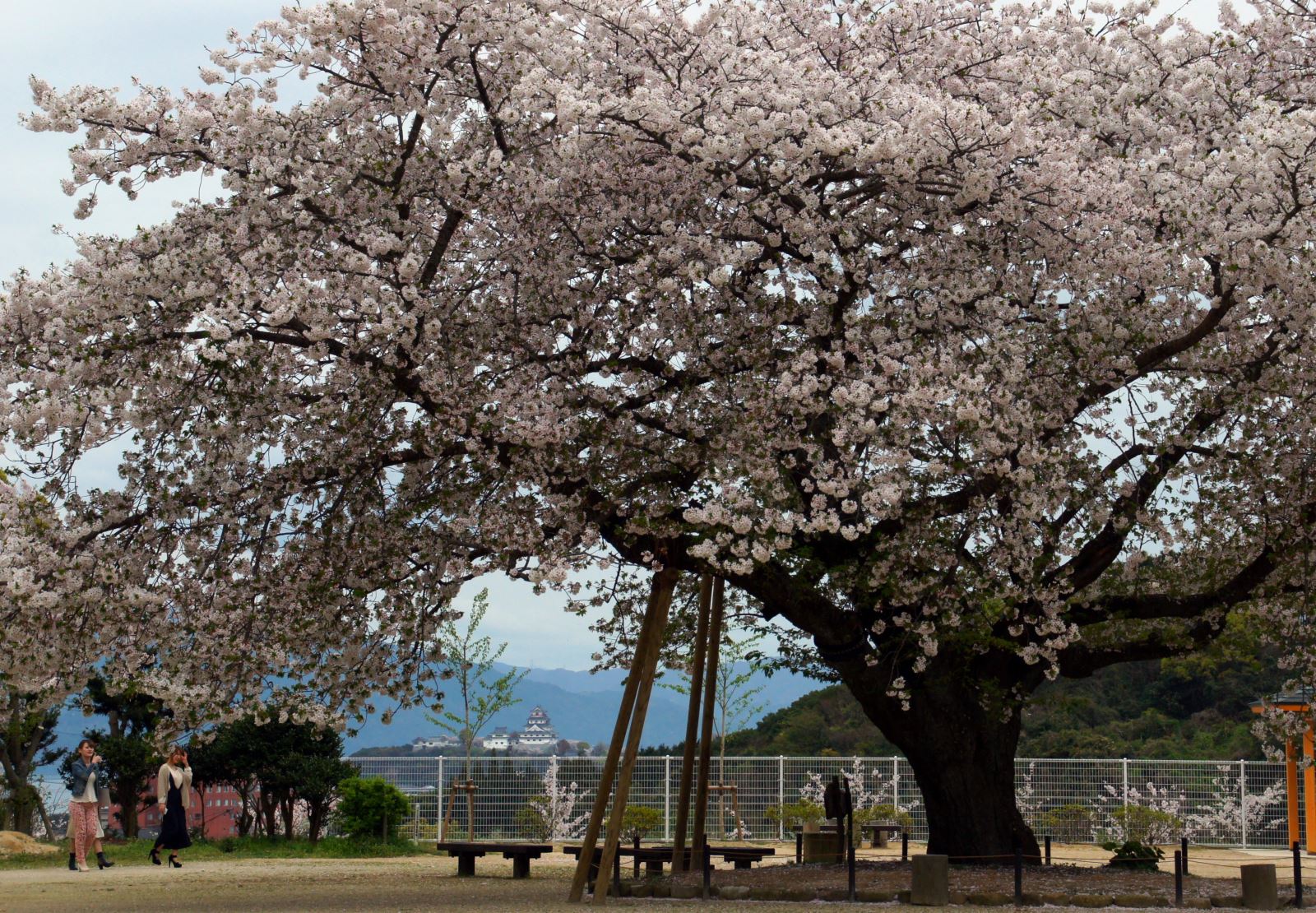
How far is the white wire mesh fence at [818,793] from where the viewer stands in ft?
75.3

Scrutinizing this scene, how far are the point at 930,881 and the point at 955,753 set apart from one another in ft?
8.10

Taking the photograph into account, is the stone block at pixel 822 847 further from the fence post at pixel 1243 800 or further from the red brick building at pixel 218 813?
the red brick building at pixel 218 813

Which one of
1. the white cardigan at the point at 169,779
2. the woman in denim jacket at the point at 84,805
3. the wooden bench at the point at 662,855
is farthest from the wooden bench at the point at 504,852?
the woman in denim jacket at the point at 84,805

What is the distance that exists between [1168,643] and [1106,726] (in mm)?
22928

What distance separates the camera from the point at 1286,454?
1110 cm

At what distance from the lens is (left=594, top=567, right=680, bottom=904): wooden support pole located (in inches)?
402

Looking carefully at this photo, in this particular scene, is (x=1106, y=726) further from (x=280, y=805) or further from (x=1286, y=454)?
(x=1286, y=454)

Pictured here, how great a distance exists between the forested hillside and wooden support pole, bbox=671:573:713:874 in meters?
16.9

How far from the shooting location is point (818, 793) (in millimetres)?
23359

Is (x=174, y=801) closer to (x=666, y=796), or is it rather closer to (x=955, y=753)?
(x=955, y=753)

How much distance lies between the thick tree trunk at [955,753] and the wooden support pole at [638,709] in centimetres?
260

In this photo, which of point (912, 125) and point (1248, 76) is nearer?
point (912, 125)

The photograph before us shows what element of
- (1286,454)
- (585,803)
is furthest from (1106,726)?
(1286,454)

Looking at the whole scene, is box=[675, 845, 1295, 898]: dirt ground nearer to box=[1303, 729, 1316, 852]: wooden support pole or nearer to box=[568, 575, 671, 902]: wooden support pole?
box=[568, 575, 671, 902]: wooden support pole
